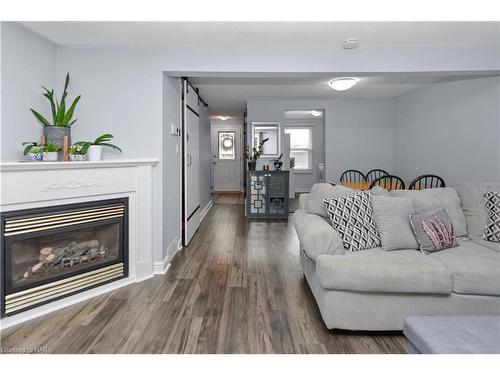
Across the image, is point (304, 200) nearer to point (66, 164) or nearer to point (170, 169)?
point (170, 169)

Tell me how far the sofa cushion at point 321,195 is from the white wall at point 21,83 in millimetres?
2566

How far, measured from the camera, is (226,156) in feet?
32.1

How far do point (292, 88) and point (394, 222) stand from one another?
11.8 ft

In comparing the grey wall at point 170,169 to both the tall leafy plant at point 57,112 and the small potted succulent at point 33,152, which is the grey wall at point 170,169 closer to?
the tall leafy plant at point 57,112

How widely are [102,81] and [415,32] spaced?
3027 mm

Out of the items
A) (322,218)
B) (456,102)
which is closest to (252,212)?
(322,218)

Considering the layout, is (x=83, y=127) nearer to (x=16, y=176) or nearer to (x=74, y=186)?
(x=74, y=186)

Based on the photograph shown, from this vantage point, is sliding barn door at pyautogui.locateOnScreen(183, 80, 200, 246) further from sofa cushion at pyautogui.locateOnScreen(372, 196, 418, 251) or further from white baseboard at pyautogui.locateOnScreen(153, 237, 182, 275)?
sofa cushion at pyautogui.locateOnScreen(372, 196, 418, 251)

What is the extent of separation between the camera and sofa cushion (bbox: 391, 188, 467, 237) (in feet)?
8.42

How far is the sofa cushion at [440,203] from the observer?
257 centimetres

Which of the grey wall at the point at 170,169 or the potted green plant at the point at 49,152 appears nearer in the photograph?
the potted green plant at the point at 49,152

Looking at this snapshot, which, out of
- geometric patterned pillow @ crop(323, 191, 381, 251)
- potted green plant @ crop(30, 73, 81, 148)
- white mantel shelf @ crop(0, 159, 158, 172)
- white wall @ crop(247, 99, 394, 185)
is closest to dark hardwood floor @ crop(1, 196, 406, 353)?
geometric patterned pillow @ crop(323, 191, 381, 251)

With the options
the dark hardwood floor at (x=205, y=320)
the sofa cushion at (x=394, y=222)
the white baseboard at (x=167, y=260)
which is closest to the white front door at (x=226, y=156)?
the white baseboard at (x=167, y=260)

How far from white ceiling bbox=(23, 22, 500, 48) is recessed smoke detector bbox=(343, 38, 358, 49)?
5 centimetres
